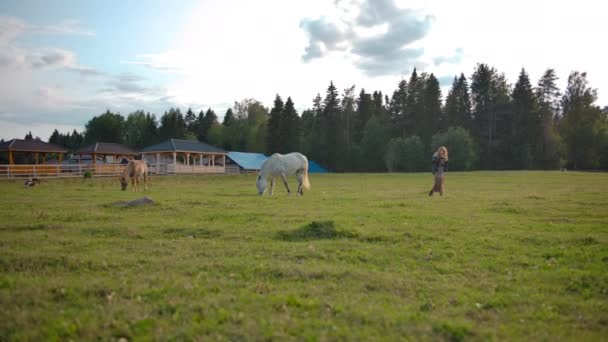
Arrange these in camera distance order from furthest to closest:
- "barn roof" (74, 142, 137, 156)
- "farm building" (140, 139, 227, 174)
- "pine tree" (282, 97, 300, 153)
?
1. "pine tree" (282, 97, 300, 153)
2. "barn roof" (74, 142, 137, 156)
3. "farm building" (140, 139, 227, 174)

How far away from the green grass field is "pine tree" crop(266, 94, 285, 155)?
2597 inches

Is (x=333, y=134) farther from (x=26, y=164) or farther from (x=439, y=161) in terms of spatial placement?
(x=439, y=161)

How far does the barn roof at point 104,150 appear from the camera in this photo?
53.2 metres

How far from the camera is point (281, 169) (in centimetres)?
2036

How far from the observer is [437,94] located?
2896 inches

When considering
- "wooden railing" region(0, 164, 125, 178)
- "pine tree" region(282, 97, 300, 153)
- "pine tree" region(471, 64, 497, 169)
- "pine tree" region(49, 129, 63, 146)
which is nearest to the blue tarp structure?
"pine tree" region(282, 97, 300, 153)

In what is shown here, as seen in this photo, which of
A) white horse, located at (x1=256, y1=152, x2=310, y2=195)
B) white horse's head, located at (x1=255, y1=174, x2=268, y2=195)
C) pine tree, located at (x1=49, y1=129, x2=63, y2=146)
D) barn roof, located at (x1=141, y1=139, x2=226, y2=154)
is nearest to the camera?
white horse's head, located at (x1=255, y1=174, x2=268, y2=195)

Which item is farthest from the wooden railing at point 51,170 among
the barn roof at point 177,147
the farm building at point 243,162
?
the farm building at point 243,162

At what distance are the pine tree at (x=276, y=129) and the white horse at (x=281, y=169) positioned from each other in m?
55.4

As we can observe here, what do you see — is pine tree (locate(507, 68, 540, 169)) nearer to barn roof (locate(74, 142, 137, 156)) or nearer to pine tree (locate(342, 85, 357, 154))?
pine tree (locate(342, 85, 357, 154))

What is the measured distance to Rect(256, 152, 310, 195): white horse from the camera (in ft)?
66.5

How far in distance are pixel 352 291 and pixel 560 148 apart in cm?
7234

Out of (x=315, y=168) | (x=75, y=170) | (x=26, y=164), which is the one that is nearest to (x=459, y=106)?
(x=315, y=168)

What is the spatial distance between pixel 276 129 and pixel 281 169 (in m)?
58.0
